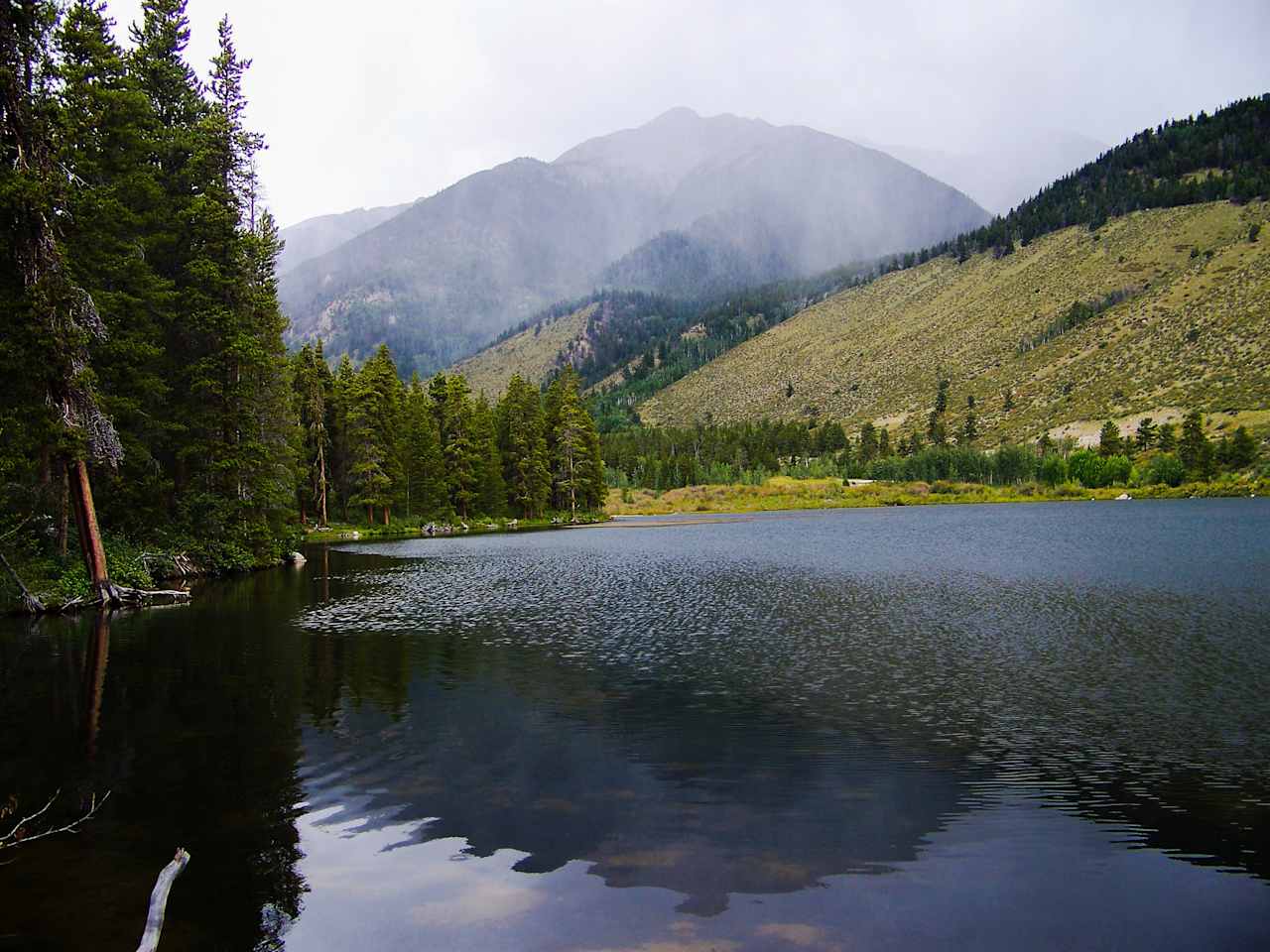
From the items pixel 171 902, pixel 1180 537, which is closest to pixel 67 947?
A: pixel 171 902

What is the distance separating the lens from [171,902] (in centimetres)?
853

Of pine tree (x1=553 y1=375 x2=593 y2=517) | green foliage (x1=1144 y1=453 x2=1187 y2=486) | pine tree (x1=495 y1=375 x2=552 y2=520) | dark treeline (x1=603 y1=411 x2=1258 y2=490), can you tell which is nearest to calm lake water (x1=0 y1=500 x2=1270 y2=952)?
pine tree (x1=495 y1=375 x2=552 y2=520)

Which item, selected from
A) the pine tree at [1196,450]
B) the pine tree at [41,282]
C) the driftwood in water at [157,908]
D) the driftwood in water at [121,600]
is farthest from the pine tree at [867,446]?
the driftwood in water at [157,908]

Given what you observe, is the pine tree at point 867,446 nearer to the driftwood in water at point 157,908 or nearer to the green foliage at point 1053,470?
the green foliage at point 1053,470

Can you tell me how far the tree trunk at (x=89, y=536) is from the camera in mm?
27750

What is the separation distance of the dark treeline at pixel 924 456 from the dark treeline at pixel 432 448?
185 feet

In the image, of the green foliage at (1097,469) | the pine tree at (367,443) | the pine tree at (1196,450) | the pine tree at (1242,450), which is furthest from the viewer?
the green foliage at (1097,469)

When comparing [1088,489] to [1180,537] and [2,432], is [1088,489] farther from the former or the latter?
[2,432]

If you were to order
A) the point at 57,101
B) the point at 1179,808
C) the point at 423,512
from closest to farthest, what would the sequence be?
the point at 1179,808 → the point at 57,101 → the point at 423,512

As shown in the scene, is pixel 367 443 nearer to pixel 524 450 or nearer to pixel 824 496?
pixel 524 450

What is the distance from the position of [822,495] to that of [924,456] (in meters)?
26.2

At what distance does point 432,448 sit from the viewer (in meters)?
88.6

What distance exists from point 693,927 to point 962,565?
125 feet

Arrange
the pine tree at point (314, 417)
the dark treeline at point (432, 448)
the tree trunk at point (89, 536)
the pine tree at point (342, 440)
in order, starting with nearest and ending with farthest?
the tree trunk at point (89, 536), the pine tree at point (314, 417), the dark treeline at point (432, 448), the pine tree at point (342, 440)
